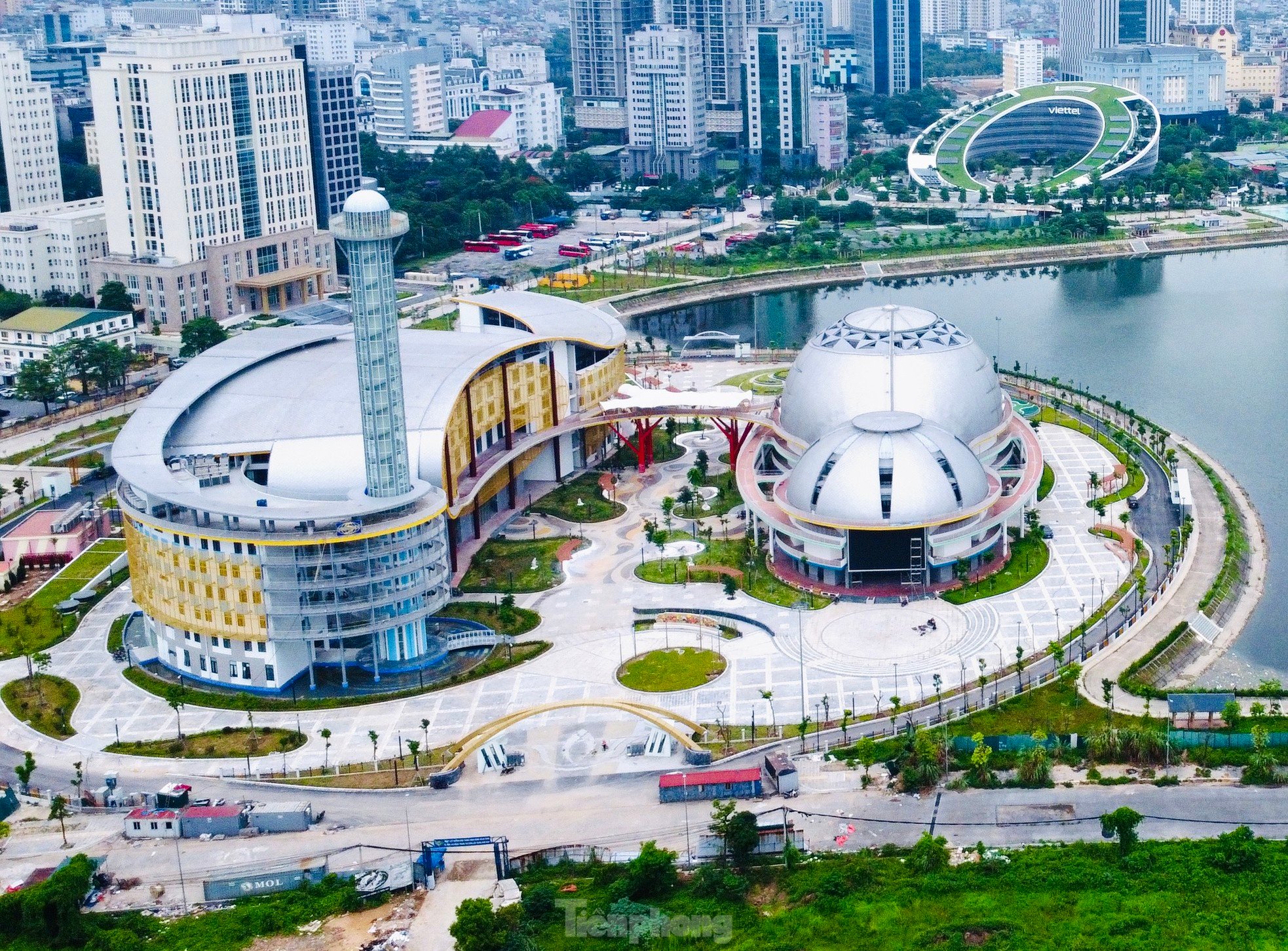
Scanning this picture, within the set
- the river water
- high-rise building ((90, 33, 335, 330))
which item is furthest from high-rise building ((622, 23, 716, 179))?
high-rise building ((90, 33, 335, 330))

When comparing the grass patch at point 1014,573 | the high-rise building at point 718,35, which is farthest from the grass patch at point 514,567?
the high-rise building at point 718,35

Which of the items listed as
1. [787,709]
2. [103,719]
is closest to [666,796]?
[787,709]

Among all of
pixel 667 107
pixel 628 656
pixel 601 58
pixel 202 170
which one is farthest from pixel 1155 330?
pixel 601 58

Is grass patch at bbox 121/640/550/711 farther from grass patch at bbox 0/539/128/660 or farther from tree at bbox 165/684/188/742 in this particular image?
grass patch at bbox 0/539/128/660

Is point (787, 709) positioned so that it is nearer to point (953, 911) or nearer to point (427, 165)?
point (953, 911)

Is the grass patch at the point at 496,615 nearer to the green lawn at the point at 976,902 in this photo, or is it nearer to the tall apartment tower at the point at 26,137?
the green lawn at the point at 976,902

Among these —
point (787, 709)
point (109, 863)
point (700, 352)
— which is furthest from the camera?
point (700, 352)

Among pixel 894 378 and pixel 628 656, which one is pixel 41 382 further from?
pixel 894 378
